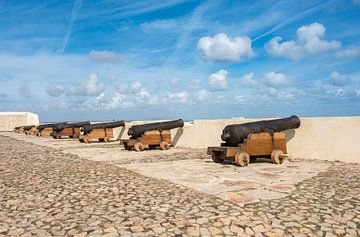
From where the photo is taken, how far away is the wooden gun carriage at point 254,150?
351 inches

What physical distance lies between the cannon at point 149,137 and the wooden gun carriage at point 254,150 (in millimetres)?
4964

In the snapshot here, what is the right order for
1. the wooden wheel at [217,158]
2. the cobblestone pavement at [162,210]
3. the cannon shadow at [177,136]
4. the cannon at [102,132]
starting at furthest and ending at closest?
the cannon at [102,132]
the cannon shadow at [177,136]
the wooden wheel at [217,158]
the cobblestone pavement at [162,210]

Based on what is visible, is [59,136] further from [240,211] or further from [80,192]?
[240,211]

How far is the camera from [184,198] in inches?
207

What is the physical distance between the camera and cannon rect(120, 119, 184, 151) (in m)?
14.2

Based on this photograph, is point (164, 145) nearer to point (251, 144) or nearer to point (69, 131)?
point (251, 144)

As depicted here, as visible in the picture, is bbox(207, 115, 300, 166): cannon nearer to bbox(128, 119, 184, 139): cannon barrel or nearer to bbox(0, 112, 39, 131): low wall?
bbox(128, 119, 184, 139): cannon barrel

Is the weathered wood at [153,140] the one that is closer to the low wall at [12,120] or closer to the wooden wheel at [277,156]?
the wooden wheel at [277,156]

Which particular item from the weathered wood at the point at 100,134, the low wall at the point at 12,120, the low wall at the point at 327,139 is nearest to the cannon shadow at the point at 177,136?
the low wall at the point at 327,139

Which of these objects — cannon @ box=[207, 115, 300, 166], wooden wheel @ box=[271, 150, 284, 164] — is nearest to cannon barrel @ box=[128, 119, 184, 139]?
cannon @ box=[207, 115, 300, 166]

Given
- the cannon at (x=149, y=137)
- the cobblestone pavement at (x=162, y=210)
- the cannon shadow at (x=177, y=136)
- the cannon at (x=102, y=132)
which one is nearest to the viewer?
the cobblestone pavement at (x=162, y=210)

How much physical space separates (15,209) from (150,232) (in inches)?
87.2

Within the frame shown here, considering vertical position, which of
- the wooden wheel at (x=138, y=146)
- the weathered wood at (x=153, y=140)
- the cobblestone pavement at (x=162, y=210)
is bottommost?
the cobblestone pavement at (x=162, y=210)

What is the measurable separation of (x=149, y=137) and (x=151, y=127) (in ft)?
1.79
